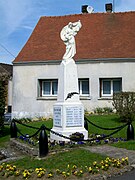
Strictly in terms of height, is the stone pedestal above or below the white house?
below

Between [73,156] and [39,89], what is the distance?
52.5 feet

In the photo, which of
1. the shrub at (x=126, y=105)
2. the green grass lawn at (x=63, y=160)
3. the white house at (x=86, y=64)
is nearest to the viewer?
the green grass lawn at (x=63, y=160)

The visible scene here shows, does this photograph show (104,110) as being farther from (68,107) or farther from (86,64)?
(68,107)

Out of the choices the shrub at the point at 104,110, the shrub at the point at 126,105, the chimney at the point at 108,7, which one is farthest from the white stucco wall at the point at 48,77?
the chimney at the point at 108,7

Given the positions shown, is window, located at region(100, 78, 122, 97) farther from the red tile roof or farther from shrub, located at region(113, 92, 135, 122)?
shrub, located at region(113, 92, 135, 122)

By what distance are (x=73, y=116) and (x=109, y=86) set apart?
40.7ft

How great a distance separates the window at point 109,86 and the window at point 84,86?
112 centimetres

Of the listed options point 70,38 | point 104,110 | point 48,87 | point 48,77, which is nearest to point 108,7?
point 48,77

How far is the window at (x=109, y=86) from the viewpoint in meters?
22.5

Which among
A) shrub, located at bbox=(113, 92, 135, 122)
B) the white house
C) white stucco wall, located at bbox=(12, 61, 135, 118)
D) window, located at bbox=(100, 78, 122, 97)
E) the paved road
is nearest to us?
Answer: the paved road

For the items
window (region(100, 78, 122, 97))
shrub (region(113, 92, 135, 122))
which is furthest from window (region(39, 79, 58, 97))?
shrub (region(113, 92, 135, 122))

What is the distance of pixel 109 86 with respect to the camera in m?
22.8

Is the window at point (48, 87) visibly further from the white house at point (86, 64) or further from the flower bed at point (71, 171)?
the flower bed at point (71, 171)

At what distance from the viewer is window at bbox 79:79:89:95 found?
23156 mm
